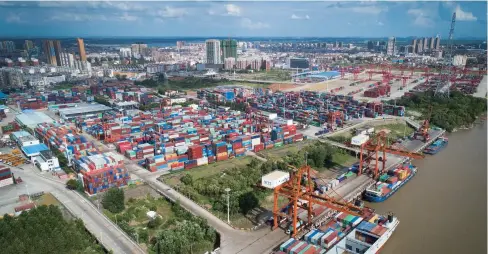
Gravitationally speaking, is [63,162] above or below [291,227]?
above

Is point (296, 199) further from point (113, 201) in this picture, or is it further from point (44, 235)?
point (44, 235)

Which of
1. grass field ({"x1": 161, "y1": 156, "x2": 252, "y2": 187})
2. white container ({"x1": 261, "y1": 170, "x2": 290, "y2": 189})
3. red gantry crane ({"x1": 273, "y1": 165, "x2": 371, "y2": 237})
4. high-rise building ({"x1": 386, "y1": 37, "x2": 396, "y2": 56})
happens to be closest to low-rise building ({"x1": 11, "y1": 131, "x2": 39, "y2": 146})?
grass field ({"x1": 161, "y1": 156, "x2": 252, "y2": 187})

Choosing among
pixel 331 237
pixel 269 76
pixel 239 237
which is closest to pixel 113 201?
pixel 239 237

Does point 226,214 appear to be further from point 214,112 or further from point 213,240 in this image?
point 214,112

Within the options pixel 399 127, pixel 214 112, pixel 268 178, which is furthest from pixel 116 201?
pixel 399 127

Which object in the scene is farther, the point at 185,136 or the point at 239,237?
the point at 185,136

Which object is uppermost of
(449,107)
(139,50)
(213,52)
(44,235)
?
(139,50)

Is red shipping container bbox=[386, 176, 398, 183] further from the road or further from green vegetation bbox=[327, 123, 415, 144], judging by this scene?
the road
